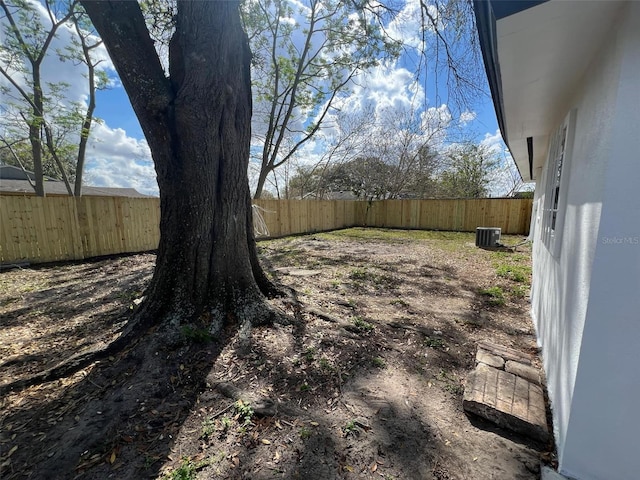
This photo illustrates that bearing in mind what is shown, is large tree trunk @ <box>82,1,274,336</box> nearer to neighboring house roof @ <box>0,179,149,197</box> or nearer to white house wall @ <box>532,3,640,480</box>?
white house wall @ <box>532,3,640,480</box>

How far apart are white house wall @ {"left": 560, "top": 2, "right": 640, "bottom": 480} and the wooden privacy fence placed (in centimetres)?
861

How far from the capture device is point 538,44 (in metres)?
1.55

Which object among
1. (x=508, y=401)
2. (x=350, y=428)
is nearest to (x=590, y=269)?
(x=508, y=401)

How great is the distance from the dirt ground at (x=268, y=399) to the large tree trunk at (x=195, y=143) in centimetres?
38

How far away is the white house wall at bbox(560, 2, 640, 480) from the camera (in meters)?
1.14

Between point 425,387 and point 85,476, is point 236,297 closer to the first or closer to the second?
point 85,476

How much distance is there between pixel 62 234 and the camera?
6273 mm

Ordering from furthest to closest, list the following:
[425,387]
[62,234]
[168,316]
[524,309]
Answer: [62,234] → [524,309] → [168,316] → [425,387]

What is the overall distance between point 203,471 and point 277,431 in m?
0.43

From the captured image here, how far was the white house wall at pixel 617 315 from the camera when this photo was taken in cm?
114

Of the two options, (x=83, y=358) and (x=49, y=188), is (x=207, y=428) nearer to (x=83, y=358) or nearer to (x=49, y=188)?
(x=83, y=358)

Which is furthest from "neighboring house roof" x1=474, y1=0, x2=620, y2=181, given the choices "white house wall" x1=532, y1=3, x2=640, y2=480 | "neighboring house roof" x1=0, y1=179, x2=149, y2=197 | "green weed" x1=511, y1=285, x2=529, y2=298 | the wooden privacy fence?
"neighboring house roof" x1=0, y1=179, x2=149, y2=197

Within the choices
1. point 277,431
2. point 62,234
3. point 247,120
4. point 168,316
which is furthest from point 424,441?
point 62,234

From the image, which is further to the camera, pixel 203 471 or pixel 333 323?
pixel 333 323
